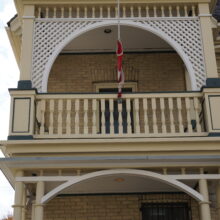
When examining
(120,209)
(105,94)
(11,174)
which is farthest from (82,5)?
(120,209)

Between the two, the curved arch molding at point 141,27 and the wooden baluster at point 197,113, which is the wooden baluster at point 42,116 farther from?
the wooden baluster at point 197,113

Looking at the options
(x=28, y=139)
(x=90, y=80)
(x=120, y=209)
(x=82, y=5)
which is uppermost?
(x=82, y=5)

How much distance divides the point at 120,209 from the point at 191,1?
5.00 meters

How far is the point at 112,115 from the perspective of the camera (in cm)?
940

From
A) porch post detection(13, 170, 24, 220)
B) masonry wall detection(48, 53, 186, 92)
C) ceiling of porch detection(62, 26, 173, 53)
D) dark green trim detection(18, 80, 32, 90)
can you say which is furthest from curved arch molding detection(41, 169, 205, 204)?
ceiling of porch detection(62, 26, 173, 53)

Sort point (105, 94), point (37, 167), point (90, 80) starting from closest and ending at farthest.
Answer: point (37, 167) < point (105, 94) < point (90, 80)

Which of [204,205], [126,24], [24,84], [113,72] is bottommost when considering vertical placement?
[204,205]

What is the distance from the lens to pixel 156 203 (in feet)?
35.5

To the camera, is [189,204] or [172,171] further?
[189,204]

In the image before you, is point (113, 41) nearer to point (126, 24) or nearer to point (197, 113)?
point (126, 24)

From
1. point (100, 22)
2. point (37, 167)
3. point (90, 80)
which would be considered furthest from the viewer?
point (90, 80)

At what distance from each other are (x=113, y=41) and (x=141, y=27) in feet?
6.17

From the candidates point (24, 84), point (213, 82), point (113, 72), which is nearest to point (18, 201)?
point (24, 84)

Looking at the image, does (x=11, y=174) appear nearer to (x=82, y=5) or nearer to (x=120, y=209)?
(x=120, y=209)
